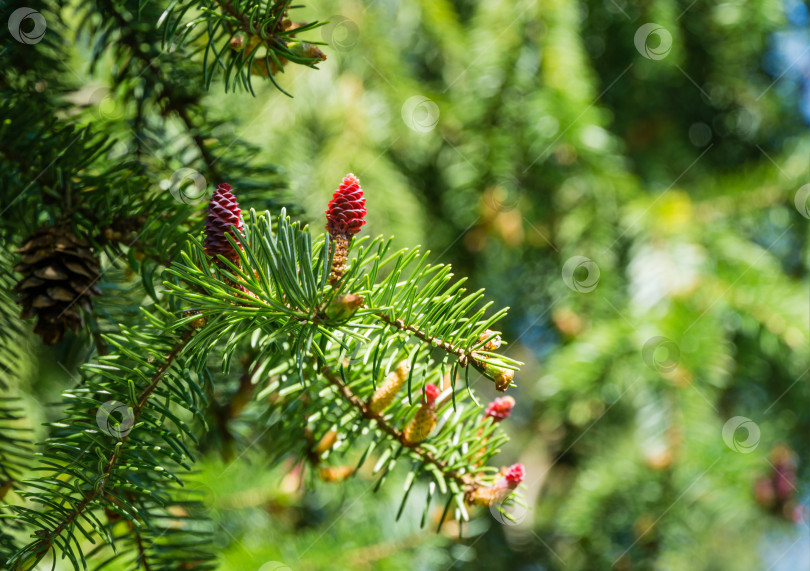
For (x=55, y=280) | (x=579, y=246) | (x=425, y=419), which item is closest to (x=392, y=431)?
(x=425, y=419)

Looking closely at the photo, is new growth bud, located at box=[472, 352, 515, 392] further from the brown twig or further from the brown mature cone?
the brown mature cone

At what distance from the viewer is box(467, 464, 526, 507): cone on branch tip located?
0.40 metres

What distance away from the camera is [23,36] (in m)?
0.54

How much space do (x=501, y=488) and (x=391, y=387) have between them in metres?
0.09

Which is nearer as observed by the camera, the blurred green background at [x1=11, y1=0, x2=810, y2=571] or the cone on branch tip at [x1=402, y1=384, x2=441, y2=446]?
the cone on branch tip at [x1=402, y1=384, x2=441, y2=446]

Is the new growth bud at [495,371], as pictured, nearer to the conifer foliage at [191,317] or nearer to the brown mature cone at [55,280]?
the conifer foliage at [191,317]

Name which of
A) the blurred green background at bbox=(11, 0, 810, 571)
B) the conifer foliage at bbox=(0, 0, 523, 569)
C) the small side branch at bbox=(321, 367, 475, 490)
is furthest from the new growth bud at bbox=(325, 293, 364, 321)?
the blurred green background at bbox=(11, 0, 810, 571)

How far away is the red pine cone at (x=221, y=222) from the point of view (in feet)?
1.16

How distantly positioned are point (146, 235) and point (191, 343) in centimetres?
14

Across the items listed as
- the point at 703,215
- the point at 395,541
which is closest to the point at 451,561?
the point at 395,541

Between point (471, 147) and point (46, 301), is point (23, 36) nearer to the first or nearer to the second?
point (46, 301)

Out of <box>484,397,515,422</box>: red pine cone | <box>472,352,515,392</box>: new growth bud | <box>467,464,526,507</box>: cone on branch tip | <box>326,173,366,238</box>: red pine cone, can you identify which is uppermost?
<box>326,173,366,238</box>: red pine cone

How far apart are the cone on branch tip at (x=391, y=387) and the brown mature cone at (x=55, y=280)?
21 centimetres

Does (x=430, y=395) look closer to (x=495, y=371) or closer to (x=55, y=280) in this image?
(x=495, y=371)
